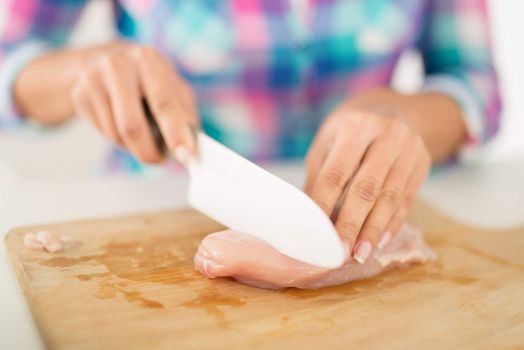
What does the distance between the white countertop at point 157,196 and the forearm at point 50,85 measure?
0.18 meters

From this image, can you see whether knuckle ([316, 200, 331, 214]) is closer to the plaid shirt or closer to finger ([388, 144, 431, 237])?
finger ([388, 144, 431, 237])

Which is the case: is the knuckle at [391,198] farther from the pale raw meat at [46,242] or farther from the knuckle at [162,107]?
the pale raw meat at [46,242]

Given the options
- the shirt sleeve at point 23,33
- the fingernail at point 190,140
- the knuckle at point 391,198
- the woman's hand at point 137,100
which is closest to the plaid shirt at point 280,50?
the shirt sleeve at point 23,33

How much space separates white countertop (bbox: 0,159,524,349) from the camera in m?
1.26

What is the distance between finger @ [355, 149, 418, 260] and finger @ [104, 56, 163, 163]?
1.25 ft

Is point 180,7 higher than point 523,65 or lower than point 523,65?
higher

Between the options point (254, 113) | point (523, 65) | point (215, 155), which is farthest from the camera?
point (523, 65)

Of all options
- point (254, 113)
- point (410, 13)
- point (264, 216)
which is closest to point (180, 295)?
point (264, 216)

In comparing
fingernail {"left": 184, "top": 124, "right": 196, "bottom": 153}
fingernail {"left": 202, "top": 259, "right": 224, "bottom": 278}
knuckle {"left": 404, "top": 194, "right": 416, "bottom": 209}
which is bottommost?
fingernail {"left": 202, "top": 259, "right": 224, "bottom": 278}

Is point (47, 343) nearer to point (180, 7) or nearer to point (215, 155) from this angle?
point (215, 155)

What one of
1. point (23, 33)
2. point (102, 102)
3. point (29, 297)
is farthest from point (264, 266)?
point (23, 33)

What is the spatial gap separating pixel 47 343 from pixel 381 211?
484mm

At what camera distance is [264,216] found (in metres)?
1.00

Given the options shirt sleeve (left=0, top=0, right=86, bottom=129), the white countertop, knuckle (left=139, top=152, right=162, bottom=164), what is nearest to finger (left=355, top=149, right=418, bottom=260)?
the white countertop
